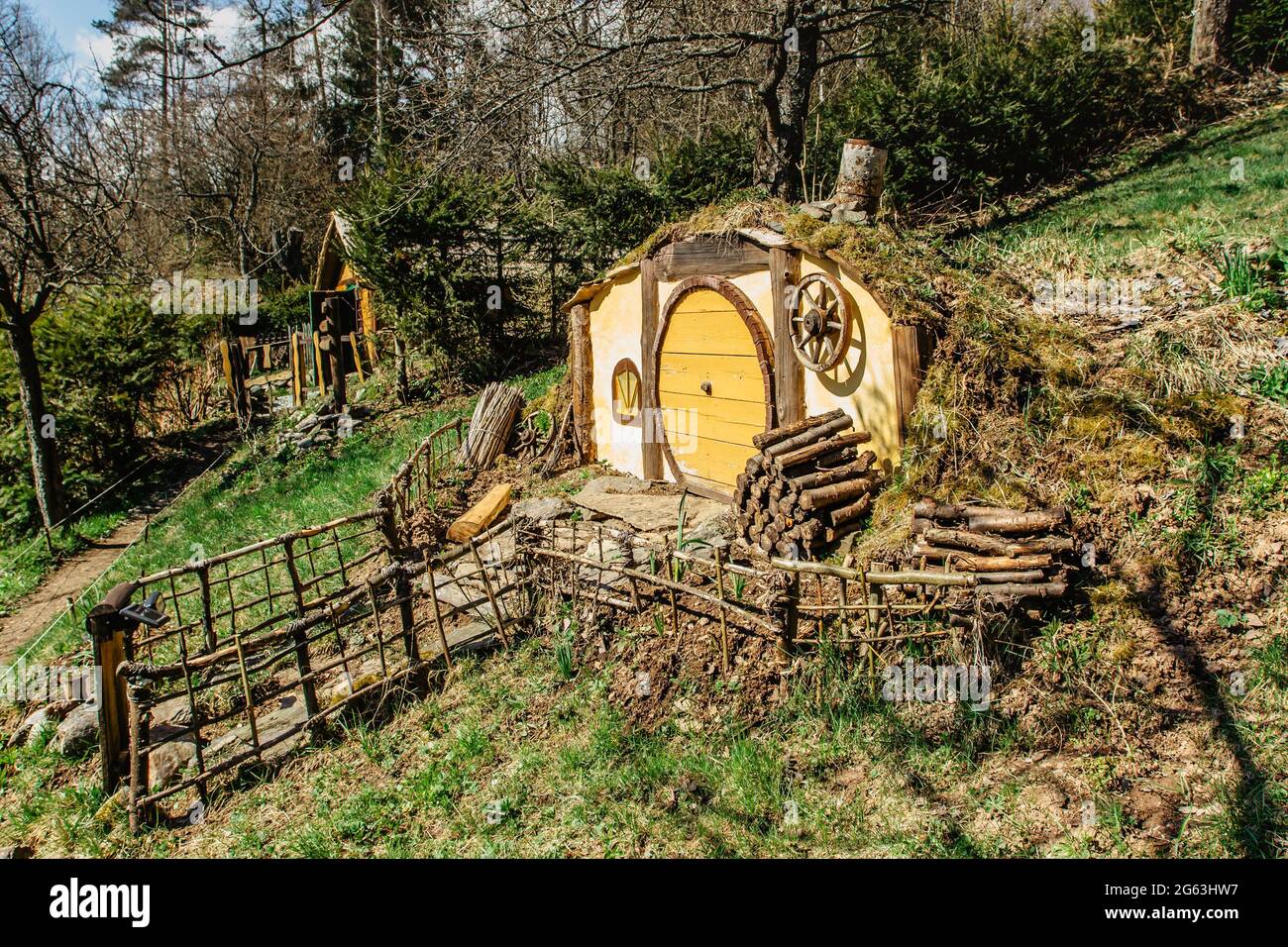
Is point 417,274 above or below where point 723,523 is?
above

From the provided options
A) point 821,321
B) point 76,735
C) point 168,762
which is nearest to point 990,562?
point 821,321

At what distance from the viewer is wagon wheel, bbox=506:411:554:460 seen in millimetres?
10875

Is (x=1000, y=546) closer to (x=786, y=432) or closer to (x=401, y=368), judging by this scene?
(x=786, y=432)

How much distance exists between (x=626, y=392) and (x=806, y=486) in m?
4.21

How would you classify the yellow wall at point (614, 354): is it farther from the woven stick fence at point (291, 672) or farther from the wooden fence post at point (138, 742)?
the wooden fence post at point (138, 742)

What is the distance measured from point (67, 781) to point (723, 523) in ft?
19.5

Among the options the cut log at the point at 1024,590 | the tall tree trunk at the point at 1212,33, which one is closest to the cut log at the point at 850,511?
the cut log at the point at 1024,590

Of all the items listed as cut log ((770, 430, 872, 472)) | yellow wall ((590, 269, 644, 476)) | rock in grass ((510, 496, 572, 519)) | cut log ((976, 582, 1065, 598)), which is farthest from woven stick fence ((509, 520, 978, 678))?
yellow wall ((590, 269, 644, 476))

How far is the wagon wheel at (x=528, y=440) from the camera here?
10875 millimetres

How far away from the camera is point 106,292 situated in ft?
51.4

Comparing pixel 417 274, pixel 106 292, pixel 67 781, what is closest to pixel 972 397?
pixel 67 781

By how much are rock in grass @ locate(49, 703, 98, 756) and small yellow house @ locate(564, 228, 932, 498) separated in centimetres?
606

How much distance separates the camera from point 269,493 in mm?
12102
